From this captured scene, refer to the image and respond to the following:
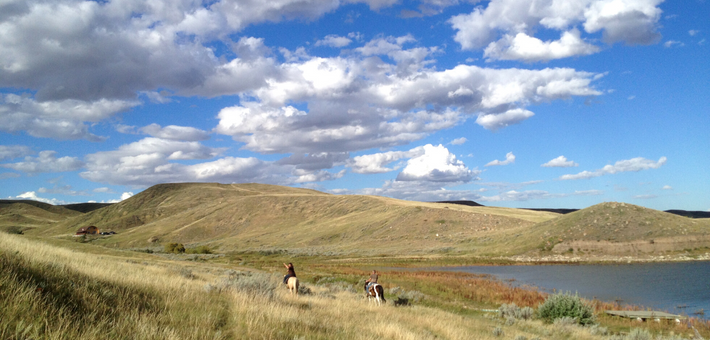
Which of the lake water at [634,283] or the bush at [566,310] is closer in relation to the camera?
the bush at [566,310]

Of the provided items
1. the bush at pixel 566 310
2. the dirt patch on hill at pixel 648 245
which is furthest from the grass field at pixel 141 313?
the dirt patch on hill at pixel 648 245

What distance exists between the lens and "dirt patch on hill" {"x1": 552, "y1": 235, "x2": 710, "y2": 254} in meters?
55.2

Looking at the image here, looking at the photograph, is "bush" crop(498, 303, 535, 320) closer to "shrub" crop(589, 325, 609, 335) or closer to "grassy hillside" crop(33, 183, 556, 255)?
"shrub" crop(589, 325, 609, 335)

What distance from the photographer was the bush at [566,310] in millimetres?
17141

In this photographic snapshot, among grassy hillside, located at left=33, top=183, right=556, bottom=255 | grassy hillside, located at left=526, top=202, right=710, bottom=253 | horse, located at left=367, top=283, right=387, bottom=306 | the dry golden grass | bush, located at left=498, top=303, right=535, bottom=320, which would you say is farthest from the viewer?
grassy hillside, located at left=33, top=183, right=556, bottom=255

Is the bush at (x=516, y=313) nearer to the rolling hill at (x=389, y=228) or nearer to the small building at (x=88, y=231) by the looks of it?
the rolling hill at (x=389, y=228)

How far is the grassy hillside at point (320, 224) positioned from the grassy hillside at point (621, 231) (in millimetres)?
8158

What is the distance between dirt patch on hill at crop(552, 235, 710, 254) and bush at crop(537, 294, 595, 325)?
4568cm

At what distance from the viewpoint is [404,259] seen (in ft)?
206

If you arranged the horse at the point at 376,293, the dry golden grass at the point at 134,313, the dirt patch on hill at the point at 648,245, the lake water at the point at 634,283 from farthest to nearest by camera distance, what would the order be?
the dirt patch on hill at the point at 648,245 < the lake water at the point at 634,283 < the horse at the point at 376,293 < the dry golden grass at the point at 134,313

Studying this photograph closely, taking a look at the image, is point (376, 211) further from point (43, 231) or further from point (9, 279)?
point (43, 231)

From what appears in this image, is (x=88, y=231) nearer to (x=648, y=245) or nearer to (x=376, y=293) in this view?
(x=648, y=245)

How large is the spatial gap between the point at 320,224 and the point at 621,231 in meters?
73.4

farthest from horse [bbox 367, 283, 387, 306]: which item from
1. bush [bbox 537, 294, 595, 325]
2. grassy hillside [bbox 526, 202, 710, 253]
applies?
grassy hillside [bbox 526, 202, 710, 253]
